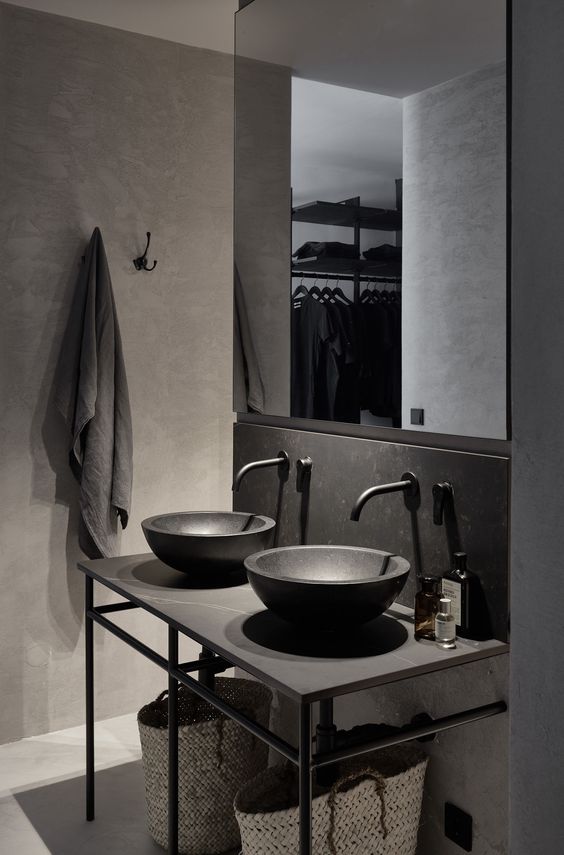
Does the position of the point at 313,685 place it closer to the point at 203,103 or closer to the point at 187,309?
the point at 187,309

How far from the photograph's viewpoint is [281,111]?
2383 millimetres

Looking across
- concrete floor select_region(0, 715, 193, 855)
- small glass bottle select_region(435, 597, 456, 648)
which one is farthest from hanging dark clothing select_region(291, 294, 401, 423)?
concrete floor select_region(0, 715, 193, 855)

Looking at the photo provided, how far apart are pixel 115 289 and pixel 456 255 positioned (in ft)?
5.08

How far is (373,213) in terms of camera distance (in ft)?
6.75

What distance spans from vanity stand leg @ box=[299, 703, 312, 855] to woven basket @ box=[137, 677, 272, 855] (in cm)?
74

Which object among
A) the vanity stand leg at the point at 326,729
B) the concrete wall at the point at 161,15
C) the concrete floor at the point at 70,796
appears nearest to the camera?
the vanity stand leg at the point at 326,729

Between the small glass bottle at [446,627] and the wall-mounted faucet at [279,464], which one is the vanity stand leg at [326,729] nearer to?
the small glass bottle at [446,627]

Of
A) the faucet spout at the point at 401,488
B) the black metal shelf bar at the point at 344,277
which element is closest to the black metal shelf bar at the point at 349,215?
the black metal shelf bar at the point at 344,277

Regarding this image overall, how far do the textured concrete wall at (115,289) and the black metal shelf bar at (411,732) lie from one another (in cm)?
161

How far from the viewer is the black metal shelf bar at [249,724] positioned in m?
1.55

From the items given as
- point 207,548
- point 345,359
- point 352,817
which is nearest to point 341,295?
point 345,359

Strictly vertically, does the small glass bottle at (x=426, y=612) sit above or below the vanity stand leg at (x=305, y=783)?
above

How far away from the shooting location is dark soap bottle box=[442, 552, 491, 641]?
1796 millimetres

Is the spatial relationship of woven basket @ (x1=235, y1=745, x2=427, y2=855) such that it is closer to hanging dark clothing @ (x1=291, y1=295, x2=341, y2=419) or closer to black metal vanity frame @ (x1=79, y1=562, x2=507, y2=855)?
black metal vanity frame @ (x1=79, y1=562, x2=507, y2=855)
